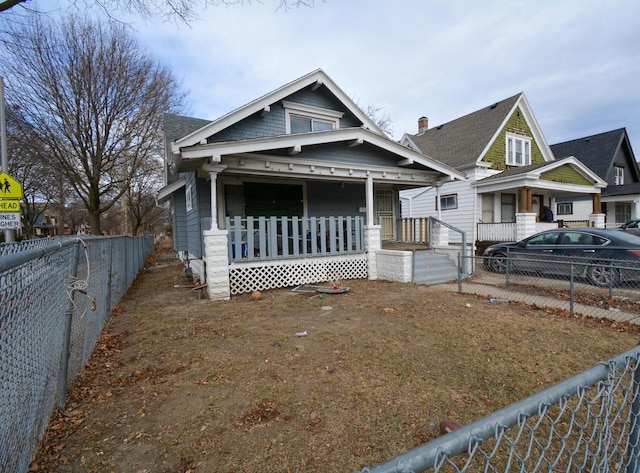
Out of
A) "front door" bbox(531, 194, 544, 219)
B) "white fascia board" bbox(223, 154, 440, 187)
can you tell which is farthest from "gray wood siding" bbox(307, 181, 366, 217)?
"front door" bbox(531, 194, 544, 219)

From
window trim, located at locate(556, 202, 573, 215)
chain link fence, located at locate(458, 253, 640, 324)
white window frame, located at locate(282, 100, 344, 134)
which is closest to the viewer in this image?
chain link fence, located at locate(458, 253, 640, 324)

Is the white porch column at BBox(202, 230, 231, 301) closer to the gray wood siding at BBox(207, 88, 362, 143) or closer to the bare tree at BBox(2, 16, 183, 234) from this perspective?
the gray wood siding at BBox(207, 88, 362, 143)

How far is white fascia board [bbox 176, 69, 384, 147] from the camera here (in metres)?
7.18

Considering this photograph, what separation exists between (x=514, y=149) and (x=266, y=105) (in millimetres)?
14073

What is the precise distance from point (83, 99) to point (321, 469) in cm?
1633

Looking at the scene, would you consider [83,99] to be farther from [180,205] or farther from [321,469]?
[321,469]

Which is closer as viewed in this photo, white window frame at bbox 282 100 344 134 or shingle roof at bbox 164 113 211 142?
white window frame at bbox 282 100 344 134

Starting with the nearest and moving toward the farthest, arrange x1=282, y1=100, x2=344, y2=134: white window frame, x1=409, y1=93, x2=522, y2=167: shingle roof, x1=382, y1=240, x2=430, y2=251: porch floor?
x1=282, y1=100, x2=344, y2=134: white window frame < x1=382, y1=240, x2=430, y2=251: porch floor < x1=409, y1=93, x2=522, y2=167: shingle roof

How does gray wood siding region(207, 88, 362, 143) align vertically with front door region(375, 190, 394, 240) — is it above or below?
above

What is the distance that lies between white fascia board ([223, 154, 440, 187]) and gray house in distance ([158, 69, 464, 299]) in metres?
0.03

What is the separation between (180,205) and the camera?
1260 centimetres

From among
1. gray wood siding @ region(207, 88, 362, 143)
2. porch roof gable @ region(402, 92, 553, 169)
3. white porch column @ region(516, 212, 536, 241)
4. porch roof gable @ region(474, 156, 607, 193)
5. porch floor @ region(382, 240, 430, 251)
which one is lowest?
porch floor @ region(382, 240, 430, 251)

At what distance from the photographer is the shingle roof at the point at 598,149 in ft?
72.9

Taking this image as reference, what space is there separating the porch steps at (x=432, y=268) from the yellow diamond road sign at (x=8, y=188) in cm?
1054
